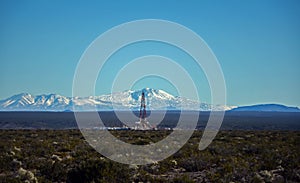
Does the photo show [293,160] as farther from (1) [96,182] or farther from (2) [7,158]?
(2) [7,158]

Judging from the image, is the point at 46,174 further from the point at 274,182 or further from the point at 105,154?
the point at 274,182

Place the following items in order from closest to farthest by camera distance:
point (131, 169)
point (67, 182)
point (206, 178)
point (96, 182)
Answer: point (96, 182)
point (67, 182)
point (206, 178)
point (131, 169)

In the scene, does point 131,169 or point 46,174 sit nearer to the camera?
point 46,174

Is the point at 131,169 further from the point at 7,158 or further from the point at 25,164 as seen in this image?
the point at 7,158

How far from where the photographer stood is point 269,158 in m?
19.0

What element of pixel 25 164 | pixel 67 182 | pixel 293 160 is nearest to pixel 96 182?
pixel 67 182

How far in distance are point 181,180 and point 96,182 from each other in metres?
3.04

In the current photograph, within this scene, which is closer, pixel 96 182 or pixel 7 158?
pixel 96 182

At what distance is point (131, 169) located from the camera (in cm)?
1623

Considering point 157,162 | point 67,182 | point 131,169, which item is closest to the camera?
point 67,182

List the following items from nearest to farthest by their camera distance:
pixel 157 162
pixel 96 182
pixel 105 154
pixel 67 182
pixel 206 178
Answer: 1. pixel 96 182
2. pixel 67 182
3. pixel 206 178
4. pixel 157 162
5. pixel 105 154

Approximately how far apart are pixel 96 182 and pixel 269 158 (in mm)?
9671

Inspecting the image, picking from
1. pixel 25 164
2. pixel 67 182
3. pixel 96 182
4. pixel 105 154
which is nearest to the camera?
pixel 96 182

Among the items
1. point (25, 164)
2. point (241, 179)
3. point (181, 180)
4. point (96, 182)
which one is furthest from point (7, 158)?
point (241, 179)
